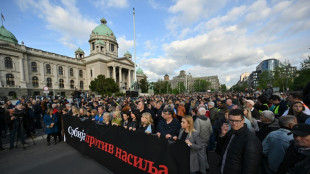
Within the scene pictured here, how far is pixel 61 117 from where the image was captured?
258 inches

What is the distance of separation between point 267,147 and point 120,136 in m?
3.11

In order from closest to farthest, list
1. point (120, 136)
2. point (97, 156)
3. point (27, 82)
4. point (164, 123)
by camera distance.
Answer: point (120, 136), point (164, 123), point (97, 156), point (27, 82)

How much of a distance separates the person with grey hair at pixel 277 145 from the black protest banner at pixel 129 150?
1.35m

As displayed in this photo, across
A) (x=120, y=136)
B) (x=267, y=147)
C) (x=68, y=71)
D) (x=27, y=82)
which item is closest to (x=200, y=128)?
(x=267, y=147)

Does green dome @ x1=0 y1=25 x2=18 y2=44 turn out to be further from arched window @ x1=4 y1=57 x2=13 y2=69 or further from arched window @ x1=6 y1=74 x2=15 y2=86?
arched window @ x1=6 y1=74 x2=15 y2=86

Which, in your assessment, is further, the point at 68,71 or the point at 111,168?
the point at 68,71

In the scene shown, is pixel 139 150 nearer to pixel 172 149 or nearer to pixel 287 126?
pixel 172 149

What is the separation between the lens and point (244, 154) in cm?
172

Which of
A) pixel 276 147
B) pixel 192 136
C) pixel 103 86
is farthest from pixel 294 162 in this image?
pixel 103 86

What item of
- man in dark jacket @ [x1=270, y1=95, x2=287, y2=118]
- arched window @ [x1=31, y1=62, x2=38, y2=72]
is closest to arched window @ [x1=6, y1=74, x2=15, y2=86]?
arched window @ [x1=31, y1=62, x2=38, y2=72]

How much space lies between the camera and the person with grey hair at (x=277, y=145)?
2043mm

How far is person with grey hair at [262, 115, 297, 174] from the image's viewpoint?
6.70 ft

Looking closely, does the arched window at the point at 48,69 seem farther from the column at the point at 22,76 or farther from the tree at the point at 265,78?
the tree at the point at 265,78

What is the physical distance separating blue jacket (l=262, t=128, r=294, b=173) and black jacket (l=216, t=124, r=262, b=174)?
70cm
